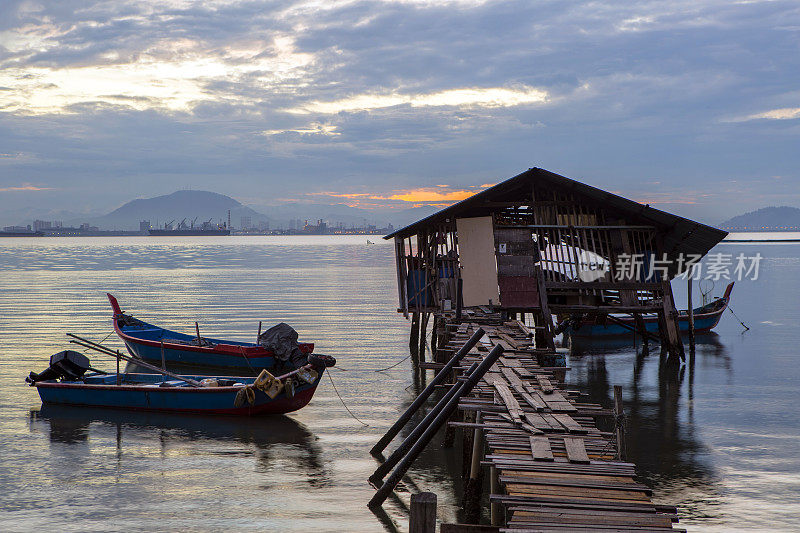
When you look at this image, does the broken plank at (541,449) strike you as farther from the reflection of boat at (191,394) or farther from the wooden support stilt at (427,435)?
the reflection of boat at (191,394)

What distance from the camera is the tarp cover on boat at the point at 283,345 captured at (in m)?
23.0

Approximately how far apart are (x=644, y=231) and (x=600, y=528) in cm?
1774

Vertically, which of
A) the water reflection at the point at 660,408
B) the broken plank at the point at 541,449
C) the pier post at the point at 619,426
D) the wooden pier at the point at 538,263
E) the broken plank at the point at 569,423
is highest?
the wooden pier at the point at 538,263

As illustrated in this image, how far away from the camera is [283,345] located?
75.7 ft

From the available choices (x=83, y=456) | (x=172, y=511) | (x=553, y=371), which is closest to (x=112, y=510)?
(x=172, y=511)

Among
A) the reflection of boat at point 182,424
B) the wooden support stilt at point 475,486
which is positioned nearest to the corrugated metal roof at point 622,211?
the reflection of boat at point 182,424

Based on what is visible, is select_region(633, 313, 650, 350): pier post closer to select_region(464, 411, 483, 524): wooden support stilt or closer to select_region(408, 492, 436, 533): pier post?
select_region(464, 411, 483, 524): wooden support stilt

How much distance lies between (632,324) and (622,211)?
1057 cm

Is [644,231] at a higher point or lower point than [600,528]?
higher

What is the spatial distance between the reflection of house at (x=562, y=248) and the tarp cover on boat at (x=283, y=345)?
4.68m

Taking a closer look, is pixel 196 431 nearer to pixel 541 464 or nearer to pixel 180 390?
pixel 180 390

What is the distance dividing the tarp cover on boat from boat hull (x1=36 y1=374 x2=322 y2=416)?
407 centimetres

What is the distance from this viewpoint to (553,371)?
1418 centimetres

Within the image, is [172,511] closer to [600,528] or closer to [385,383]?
[600,528]
